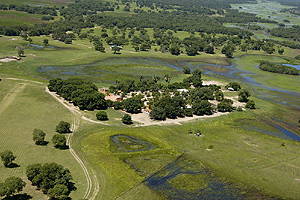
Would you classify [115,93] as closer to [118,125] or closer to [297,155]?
[118,125]

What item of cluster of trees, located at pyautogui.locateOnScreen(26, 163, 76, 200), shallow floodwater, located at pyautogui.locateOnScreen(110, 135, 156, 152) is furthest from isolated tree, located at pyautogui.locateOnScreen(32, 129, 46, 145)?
shallow floodwater, located at pyautogui.locateOnScreen(110, 135, 156, 152)

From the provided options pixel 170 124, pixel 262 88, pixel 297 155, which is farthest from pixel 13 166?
pixel 262 88

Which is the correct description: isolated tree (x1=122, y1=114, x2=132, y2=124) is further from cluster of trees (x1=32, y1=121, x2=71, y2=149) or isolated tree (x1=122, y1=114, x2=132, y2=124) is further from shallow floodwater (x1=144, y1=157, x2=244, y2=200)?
shallow floodwater (x1=144, y1=157, x2=244, y2=200)

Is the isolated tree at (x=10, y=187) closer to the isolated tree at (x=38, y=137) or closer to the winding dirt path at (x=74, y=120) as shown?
the winding dirt path at (x=74, y=120)

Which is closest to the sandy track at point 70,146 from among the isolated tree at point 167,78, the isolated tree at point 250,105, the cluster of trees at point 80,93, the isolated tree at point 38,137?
the cluster of trees at point 80,93

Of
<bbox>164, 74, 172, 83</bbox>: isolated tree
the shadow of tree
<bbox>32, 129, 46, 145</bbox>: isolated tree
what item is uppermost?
<bbox>164, 74, 172, 83</bbox>: isolated tree

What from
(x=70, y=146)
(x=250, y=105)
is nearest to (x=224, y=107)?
(x=250, y=105)

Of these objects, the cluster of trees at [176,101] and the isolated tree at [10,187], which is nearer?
the isolated tree at [10,187]
